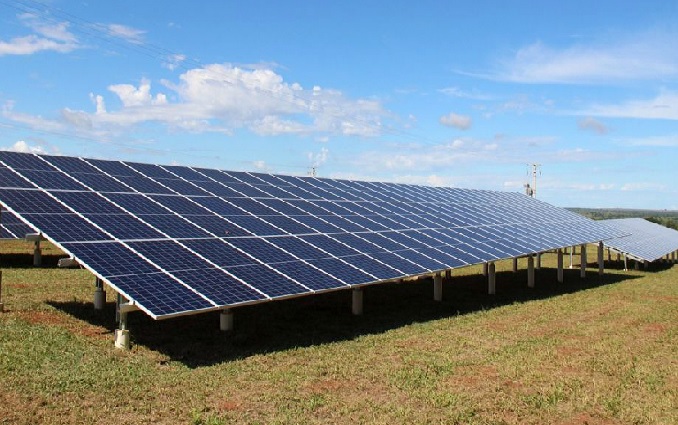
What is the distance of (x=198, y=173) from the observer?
27.7 m

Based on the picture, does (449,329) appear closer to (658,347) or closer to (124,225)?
(658,347)

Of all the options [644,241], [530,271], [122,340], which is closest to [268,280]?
[122,340]

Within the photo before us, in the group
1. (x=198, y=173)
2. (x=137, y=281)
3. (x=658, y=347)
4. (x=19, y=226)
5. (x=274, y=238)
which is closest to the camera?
(x=137, y=281)

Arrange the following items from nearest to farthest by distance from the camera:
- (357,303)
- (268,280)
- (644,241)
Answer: (268,280)
(357,303)
(644,241)

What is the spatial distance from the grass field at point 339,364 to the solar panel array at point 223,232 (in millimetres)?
1951

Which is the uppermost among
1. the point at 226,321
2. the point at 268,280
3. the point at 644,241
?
the point at 268,280

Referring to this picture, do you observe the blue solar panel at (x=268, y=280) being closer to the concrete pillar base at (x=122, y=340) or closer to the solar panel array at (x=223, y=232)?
the solar panel array at (x=223, y=232)

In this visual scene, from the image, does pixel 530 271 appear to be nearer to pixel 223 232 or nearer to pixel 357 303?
pixel 357 303

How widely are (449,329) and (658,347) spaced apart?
274 inches

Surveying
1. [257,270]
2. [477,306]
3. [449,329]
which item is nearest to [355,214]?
[477,306]

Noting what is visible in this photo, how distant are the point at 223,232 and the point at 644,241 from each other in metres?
47.0

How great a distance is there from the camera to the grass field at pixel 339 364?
12.4 meters

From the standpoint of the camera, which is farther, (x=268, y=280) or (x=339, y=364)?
(x=268, y=280)

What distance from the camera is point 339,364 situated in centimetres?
1603
